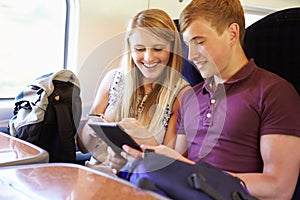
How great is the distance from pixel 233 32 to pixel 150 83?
45 cm

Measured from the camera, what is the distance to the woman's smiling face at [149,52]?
5.13 feet

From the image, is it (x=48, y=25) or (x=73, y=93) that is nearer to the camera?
(x=73, y=93)

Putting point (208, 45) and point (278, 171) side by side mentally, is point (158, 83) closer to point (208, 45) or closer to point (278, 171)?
point (208, 45)

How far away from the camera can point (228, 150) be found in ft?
4.31

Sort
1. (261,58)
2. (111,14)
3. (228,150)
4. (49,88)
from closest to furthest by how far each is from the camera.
A: (228,150) < (261,58) < (49,88) < (111,14)

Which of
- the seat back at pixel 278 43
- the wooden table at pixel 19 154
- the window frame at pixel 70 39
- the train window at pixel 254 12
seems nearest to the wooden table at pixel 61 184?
the wooden table at pixel 19 154

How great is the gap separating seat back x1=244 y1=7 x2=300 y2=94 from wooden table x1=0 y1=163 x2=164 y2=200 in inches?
28.9

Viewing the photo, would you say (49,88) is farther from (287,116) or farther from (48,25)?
(287,116)

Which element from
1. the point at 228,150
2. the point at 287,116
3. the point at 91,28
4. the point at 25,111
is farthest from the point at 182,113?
the point at 91,28

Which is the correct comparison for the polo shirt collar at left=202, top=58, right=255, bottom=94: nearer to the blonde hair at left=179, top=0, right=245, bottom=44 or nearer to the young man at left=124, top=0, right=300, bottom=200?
the young man at left=124, top=0, right=300, bottom=200

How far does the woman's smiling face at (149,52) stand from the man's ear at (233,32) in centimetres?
31

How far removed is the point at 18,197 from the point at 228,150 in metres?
0.70

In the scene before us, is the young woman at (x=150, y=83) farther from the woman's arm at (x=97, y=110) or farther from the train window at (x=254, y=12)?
the train window at (x=254, y=12)

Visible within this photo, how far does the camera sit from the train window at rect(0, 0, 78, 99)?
6.48ft
